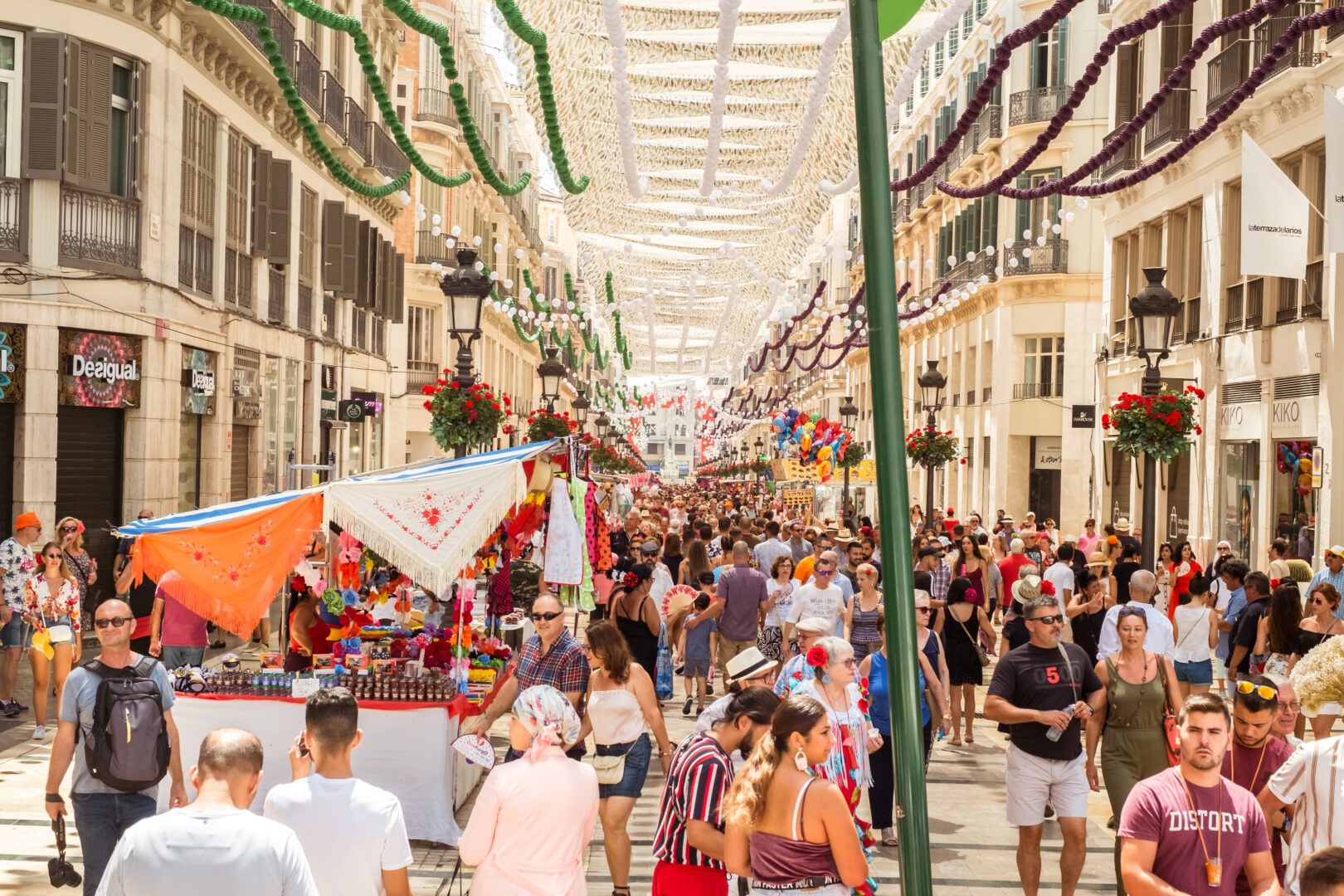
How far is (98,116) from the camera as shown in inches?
634

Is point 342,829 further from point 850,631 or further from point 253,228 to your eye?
point 253,228

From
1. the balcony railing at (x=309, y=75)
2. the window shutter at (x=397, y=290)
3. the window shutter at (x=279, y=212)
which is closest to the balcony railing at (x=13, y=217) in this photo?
the window shutter at (x=279, y=212)

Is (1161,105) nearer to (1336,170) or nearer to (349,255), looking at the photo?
(1336,170)

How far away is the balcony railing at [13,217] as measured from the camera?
15.5 m

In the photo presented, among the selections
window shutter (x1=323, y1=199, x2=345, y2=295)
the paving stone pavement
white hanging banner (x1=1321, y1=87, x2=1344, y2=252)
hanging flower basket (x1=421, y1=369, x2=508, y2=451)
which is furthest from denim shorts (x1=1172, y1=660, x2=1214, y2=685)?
window shutter (x1=323, y1=199, x2=345, y2=295)

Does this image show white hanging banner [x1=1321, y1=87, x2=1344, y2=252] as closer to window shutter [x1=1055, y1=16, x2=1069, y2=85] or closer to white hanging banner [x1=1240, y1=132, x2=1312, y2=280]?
white hanging banner [x1=1240, y1=132, x2=1312, y2=280]

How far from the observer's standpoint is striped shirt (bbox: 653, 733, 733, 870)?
5438mm

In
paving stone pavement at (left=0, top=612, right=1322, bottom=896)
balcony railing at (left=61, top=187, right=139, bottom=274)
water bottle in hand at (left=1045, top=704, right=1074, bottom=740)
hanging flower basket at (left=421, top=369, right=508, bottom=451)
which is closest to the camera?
water bottle in hand at (left=1045, top=704, right=1074, bottom=740)

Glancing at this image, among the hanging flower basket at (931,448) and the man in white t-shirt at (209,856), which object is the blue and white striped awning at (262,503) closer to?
the man in white t-shirt at (209,856)

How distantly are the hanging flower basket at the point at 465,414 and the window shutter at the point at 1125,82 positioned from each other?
1629 centimetres

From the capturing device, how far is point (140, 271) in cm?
1677

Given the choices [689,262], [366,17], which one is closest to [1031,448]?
[689,262]

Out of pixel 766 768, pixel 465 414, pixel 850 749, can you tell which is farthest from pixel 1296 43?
pixel 766 768

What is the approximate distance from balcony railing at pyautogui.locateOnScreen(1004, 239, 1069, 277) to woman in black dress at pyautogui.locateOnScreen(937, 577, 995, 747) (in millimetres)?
25166
